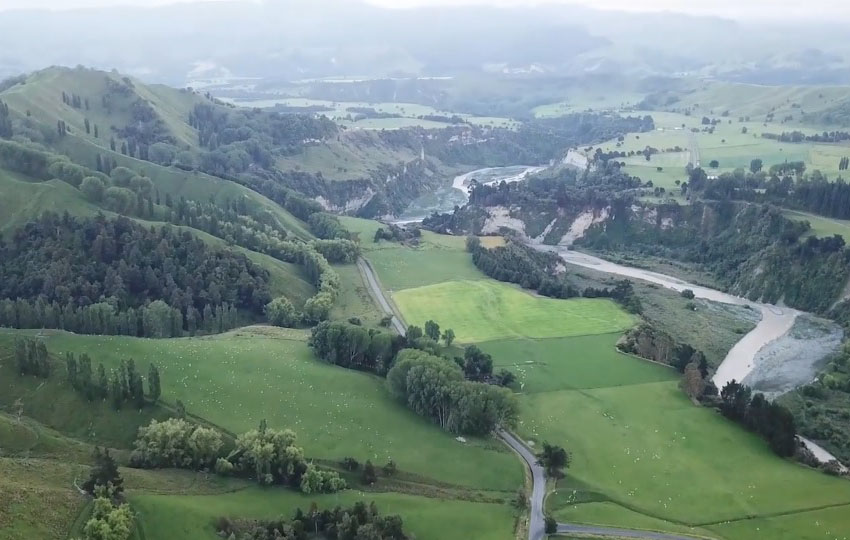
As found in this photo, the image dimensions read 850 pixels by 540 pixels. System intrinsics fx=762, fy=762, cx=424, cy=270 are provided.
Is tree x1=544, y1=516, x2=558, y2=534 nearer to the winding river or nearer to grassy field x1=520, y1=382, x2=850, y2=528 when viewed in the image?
grassy field x1=520, y1=382, x2=850, y2=528

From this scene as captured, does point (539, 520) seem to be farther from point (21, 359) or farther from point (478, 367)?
point (21, 359)

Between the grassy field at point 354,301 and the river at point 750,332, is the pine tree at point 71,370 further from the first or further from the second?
the river at point 750,332

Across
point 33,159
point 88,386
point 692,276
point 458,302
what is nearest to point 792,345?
point 692,276

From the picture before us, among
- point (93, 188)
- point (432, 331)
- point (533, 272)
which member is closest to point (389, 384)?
point (432, 331)

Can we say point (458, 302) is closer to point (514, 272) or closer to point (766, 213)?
point (514, 272)

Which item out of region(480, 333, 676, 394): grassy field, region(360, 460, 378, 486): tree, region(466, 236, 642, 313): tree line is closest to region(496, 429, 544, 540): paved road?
region(480, 333, 676, 394): grassy field


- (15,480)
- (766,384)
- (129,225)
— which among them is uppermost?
(129,225)

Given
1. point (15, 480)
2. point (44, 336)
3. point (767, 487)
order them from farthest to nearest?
1. point (44, 336)
2. point (767, 487)
3. point (15, 480)
